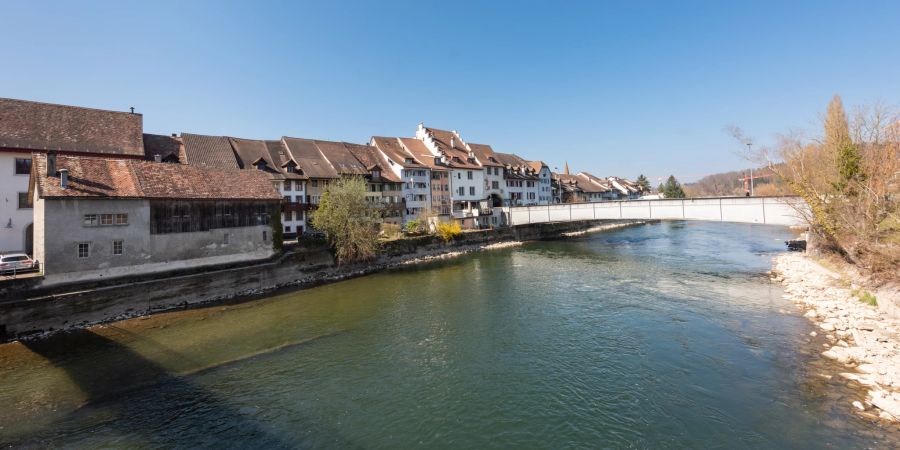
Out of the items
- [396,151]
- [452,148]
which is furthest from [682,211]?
[396,151]

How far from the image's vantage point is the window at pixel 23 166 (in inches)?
1019

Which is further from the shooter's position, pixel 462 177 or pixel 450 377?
pixel 462 177

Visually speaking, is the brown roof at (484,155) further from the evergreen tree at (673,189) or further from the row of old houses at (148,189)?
the evergreen tree at (673,189)

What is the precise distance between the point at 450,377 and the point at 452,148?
50557 millimetres

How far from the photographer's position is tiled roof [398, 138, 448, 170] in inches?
2079

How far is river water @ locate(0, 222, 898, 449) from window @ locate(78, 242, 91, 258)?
4.70m

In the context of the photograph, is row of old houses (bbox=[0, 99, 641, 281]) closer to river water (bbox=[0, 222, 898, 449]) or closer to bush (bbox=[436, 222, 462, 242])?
bush (bbox=[436, 222, 462, 242])

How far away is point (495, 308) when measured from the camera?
22.1m

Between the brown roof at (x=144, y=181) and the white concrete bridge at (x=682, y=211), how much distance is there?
116ft

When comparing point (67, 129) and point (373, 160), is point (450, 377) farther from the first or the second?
point (373, 160)

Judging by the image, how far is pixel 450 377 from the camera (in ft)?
44.7

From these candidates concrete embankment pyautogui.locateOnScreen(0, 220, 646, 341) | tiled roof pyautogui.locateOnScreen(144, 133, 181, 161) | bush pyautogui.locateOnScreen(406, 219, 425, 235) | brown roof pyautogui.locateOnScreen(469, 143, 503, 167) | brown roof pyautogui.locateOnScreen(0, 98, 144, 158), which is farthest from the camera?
brown roof pyautogui.locateOnScreen(469, 143, 503, 167)

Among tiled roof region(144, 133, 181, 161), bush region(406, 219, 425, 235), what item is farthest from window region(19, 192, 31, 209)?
bush region(406, 219, 425, 235)

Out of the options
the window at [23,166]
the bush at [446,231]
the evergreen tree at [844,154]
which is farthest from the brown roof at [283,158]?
the evergreen tree at [844,154]
